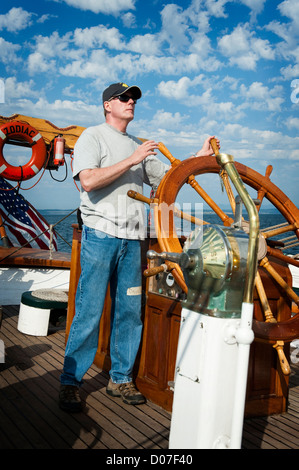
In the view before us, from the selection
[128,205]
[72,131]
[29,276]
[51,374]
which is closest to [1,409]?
[51,374]

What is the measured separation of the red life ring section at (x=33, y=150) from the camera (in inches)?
189

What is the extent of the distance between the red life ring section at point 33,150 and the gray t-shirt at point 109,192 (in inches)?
125

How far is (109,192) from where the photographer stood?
6.17 feet

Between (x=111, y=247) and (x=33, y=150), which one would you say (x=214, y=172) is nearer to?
(x=111, y=247)

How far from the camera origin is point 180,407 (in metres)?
1.06

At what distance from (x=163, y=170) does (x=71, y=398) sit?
3.55ft

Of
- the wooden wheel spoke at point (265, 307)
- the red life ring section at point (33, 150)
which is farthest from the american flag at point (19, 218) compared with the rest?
the wooden wheel spoke at point (265, 307)

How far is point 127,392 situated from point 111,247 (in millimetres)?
646

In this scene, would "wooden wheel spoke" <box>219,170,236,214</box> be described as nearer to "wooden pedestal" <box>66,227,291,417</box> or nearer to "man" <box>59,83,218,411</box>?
"man" <box>59,83,218,411</box>

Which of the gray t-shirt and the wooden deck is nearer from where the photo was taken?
the wooden deck

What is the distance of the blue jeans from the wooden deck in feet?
0.49

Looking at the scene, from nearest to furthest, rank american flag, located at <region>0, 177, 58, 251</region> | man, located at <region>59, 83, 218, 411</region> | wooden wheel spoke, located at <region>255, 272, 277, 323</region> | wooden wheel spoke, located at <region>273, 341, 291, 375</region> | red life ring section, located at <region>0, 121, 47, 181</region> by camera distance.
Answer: wooden wheel spoke, located at <region>273, 341, 291, 375</region> → wooden wheel spoke, located at <region>255, 272, 277, 323</region> → man, located at <region>59, 83, 218, 411</region> → red life ring section, located at <region>0, 121, 47, 181</region> → american flag, located at <region>0, 177, 58, 251</region>

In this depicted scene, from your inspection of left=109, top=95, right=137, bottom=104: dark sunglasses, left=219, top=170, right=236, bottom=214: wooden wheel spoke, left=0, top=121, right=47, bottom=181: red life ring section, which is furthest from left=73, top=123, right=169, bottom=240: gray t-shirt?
left=0, top=121, right=47, bottom=181: red life ring section

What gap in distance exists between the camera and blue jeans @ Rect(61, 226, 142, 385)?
6.03ft
